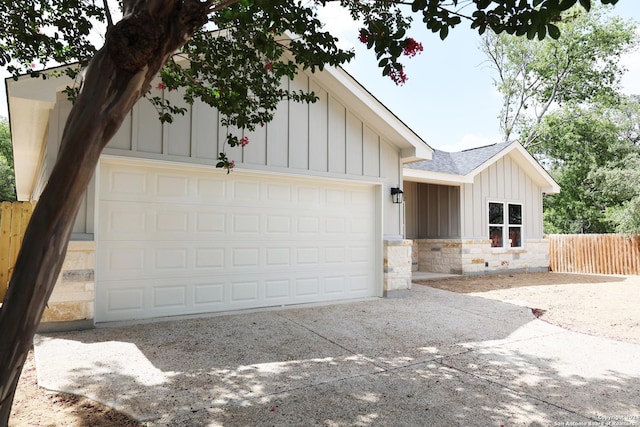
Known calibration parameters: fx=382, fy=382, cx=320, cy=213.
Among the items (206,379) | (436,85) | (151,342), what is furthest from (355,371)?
(436,85)

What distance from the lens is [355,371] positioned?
374cm

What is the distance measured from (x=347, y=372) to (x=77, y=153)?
2.95 m

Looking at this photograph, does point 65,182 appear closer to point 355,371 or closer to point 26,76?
point 355,371

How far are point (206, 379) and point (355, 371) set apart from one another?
1403mm

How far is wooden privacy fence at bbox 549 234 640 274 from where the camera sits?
500 inches

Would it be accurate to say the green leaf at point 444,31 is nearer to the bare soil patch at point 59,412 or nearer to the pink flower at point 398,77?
the pink flower at point 398,77

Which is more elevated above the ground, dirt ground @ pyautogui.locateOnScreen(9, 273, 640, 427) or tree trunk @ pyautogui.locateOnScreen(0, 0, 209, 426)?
tree trunk @ pyautogui.locateOnScreen(0, 0, 209, 426)

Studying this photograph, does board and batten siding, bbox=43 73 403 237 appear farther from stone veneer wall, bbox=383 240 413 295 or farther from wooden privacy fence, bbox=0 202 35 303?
wooden privacy fence, bbox=0 202 35 303

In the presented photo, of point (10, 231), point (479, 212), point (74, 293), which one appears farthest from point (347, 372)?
point (479, 212)

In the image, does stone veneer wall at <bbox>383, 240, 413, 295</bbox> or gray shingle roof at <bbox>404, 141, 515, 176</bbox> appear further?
gray shingle roof at <bbox>404, 141, 515, 176</bbox>

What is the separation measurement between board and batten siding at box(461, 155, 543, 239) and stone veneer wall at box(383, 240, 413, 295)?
4854 mm

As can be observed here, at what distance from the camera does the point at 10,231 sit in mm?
7320

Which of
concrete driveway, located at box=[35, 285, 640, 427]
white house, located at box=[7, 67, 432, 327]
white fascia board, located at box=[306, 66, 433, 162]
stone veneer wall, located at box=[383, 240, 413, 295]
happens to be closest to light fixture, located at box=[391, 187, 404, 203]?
white house, located at box=[7, 67, 432, 327]

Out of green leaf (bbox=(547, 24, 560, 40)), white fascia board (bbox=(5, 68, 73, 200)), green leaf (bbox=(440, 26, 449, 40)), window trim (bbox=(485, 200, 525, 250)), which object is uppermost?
white fascia board (bbox=(5, 68, 73, 200))
